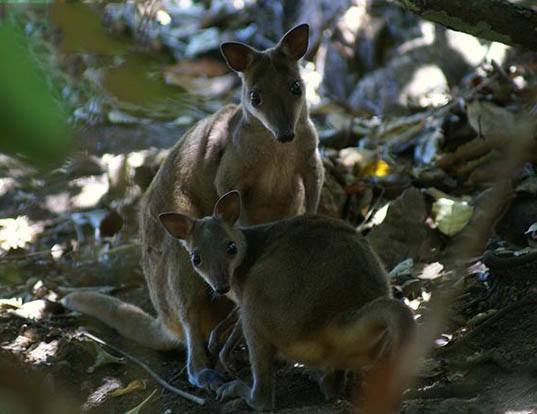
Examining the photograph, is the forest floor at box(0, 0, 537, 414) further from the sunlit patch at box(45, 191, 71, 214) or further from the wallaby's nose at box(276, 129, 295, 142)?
the wallaby's nose at box(276, 129, 295, 142)

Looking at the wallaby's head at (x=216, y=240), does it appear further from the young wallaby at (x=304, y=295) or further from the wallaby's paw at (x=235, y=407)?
the wallaby's paw at (x=235, y=407)

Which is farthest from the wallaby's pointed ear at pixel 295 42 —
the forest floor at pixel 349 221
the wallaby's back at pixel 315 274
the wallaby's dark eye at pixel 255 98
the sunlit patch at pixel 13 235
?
the sunlit patch at pixel 13 235

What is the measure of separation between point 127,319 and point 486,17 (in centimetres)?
316

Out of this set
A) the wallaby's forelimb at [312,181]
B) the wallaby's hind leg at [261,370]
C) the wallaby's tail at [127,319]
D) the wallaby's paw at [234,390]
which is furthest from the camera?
the wallaby's tail at [127,319]

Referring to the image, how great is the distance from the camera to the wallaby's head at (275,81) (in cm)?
506

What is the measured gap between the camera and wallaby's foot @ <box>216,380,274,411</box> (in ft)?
14.0

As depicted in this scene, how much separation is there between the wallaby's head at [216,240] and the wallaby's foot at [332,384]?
0.71m

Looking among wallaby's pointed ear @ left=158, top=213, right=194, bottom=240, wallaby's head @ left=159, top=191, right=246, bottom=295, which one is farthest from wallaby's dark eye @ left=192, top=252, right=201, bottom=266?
wallaby's pointed ear @ left=158, top=213, right=194, bottom=240

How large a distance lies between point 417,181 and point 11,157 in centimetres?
563

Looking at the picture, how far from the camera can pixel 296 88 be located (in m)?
5.23

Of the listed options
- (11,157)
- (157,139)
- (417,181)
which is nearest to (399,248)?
(417,181)

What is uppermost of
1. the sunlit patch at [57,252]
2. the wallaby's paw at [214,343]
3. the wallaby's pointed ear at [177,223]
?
the wallaby's pointed ear at [177,223]

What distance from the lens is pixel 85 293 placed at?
20.0 ft

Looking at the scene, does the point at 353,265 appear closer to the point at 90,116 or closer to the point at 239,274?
the point at 239,274
